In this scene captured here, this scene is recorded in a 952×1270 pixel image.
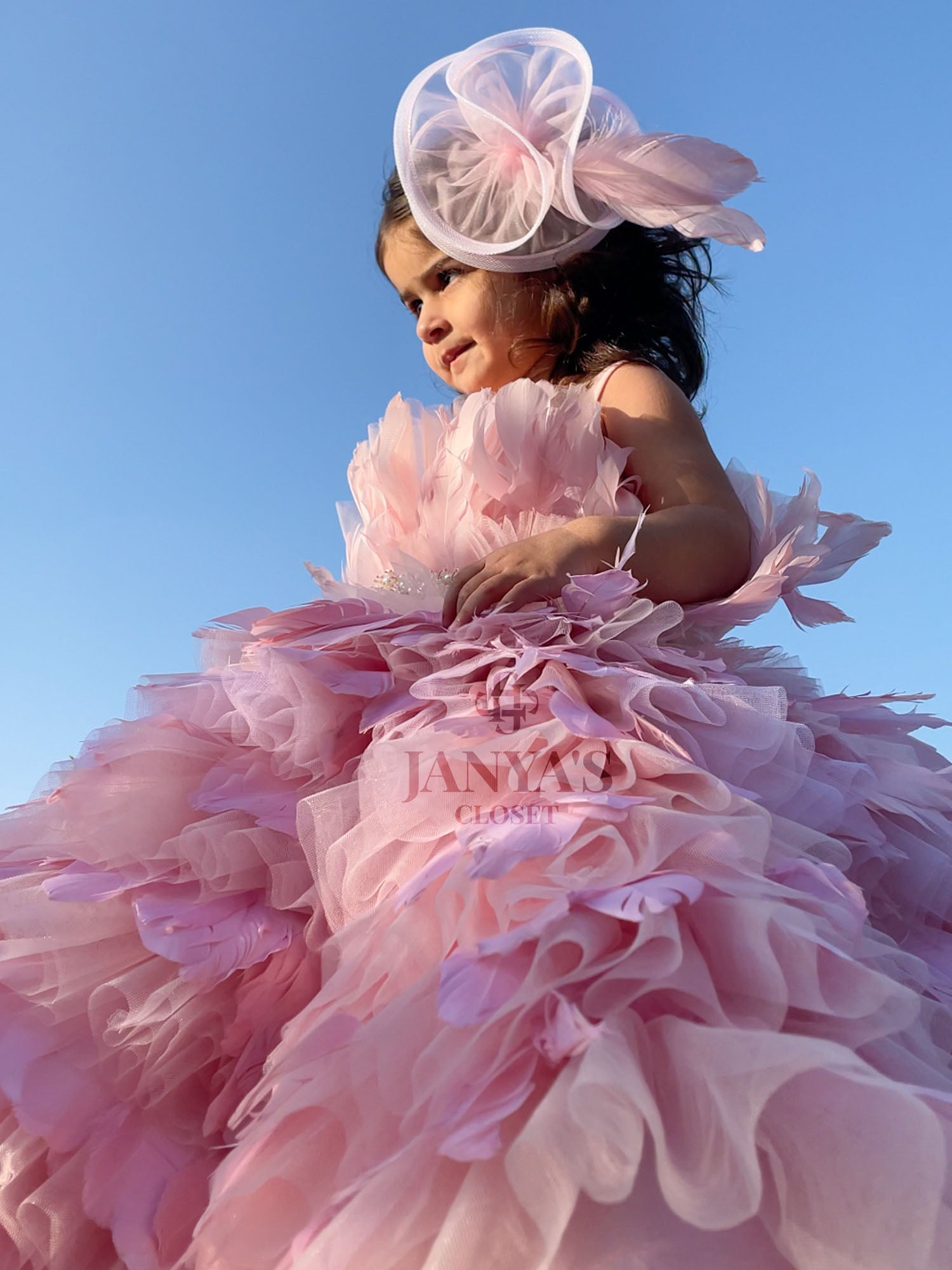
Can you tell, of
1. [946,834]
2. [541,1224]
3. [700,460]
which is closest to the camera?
[541,1224]

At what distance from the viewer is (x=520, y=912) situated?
621 millimetres

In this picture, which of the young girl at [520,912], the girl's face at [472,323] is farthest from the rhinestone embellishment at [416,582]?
the girl's face at [472,323]

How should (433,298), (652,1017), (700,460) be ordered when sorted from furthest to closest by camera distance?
(433,298), (700,460), (652,1017)

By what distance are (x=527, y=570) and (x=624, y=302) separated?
A: 2.82ft

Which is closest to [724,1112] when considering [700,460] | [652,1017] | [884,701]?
[652,1017]

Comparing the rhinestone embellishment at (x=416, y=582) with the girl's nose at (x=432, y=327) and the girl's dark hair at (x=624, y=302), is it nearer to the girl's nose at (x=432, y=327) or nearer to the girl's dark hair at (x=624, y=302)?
the girl's dark hair at (x=624, y=302)

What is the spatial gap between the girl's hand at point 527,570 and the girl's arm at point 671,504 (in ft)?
0.05

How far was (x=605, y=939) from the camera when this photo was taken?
0.59m

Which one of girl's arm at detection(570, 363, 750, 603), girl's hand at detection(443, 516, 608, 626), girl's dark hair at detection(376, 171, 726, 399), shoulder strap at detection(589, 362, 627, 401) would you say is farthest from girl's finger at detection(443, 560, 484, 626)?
girl's dark hair at detection(376, 171, 726, 399)

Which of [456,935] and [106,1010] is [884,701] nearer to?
[456,935]

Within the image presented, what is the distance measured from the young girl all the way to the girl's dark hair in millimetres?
260

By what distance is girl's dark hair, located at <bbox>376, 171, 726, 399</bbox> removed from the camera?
64.8 inches

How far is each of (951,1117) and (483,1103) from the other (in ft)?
0.80

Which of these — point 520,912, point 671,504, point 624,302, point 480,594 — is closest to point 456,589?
point 480,594
